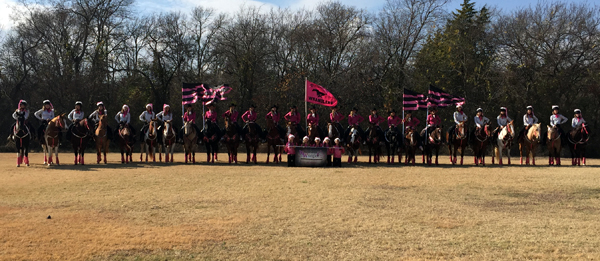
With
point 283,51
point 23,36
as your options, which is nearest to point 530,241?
point 283,51

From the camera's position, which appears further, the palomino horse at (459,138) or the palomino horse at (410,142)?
the palomino horse at (410,142)

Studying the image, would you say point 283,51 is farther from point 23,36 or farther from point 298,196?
point 298,196

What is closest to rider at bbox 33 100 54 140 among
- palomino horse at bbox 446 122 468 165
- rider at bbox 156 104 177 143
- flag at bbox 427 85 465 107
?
rider at bbox 156 104 177 143

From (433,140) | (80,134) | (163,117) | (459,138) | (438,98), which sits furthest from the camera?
(438,98)

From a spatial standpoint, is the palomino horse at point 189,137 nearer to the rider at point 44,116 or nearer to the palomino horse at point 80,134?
the palomino horse at point 80,134

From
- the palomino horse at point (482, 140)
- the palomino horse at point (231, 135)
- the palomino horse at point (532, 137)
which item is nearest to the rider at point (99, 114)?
the palomino horse at point (231, 135)

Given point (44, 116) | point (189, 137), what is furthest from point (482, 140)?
point (44, 116)

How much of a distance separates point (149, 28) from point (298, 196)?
31.3 metres

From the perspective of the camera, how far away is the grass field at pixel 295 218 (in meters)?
6.16

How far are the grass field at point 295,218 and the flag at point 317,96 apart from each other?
6.71 m

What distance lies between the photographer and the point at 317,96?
20.5 meters

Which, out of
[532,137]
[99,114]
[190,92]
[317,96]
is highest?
[190,92]

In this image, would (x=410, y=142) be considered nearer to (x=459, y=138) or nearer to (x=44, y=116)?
(x=459, y=138)

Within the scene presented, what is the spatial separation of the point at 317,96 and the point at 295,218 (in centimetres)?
1265
